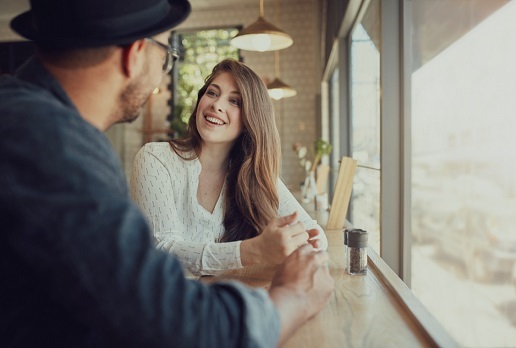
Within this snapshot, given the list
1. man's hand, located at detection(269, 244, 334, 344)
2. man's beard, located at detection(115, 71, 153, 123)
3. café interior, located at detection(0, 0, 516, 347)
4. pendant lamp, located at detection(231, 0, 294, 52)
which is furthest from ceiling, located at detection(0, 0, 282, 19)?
man's hand, located at detection(269, 244, 334, 344)

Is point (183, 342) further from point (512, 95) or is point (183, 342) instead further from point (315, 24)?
point (315, 24)

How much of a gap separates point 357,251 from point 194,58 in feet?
25.8

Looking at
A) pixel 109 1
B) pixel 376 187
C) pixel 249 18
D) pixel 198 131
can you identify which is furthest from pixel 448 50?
pixel 249 18

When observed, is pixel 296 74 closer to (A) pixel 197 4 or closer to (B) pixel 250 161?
(A) pixel 197 4

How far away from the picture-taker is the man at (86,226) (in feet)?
1.87

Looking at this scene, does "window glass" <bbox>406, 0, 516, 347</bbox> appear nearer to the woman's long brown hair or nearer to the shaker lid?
the shaker lid

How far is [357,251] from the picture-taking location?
1459mm

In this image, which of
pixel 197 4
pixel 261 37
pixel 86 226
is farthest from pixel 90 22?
pixel 197 4

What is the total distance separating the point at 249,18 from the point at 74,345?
327 inches

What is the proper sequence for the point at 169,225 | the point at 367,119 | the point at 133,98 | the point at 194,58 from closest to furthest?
the point at 133,98, the point at 169,225, the point at 367,119, the point at 194,58

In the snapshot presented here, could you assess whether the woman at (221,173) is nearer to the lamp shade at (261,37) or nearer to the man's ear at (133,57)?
the man's ear at (133,57)

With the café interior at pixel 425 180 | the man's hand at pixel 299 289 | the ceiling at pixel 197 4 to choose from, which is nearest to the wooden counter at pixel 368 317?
the café interior at pixel 425 180

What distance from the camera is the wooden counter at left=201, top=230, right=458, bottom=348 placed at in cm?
92

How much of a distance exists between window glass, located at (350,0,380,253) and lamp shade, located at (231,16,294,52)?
570mm
